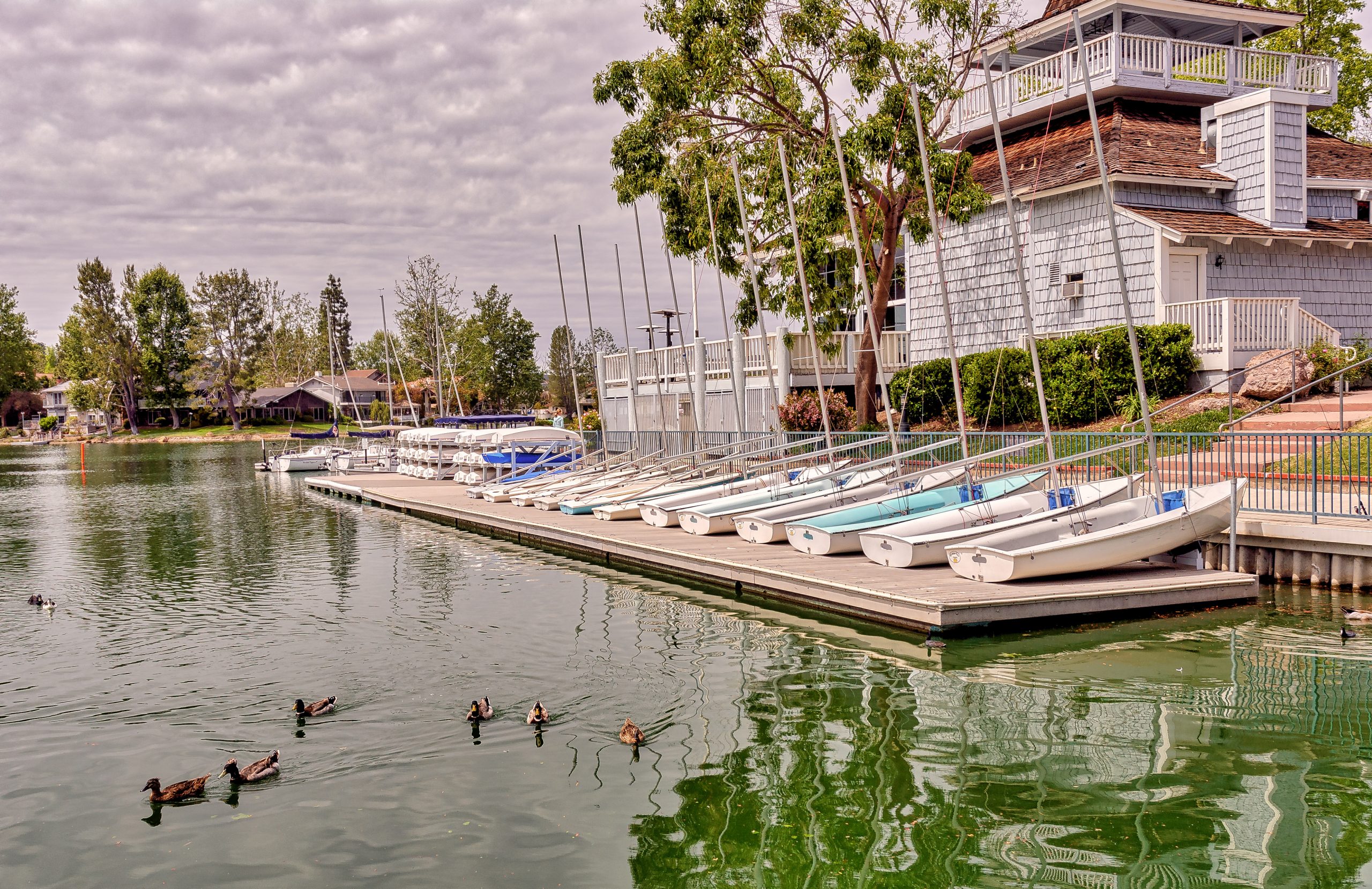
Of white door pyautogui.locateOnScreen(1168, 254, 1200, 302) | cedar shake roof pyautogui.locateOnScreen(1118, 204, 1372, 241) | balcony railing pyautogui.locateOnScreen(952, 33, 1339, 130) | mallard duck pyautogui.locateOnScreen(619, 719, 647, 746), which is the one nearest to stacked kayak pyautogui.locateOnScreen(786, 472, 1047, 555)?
mallard duck pyautogui.locateOnScreen(619, 719, 647, 746)

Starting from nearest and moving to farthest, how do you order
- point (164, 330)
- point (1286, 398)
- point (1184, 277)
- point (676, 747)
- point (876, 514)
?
point (676, 747) < point (876, 514) < point (1286, 398) < point (1184, 277) < point (164, 330)

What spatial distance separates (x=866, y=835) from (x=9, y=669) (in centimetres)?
1187

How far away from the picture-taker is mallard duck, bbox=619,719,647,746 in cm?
1039

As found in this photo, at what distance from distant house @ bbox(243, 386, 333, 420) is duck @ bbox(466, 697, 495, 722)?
124679 millimetres

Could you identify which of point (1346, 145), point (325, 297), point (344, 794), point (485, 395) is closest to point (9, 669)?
point (344, 794)

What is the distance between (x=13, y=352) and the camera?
130 m

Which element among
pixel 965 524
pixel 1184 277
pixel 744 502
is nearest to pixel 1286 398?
pixel 1184 277

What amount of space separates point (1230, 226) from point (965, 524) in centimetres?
1670

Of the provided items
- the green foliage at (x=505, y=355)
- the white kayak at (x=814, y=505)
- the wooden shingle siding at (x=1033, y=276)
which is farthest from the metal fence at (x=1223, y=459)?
the green foliage at (x=505, y=355)

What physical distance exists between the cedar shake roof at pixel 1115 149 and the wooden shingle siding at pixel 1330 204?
3265 mm

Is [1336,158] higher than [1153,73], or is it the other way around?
[1153,73]

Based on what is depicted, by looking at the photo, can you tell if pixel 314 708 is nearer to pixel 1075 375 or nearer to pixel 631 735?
pixel 631 735

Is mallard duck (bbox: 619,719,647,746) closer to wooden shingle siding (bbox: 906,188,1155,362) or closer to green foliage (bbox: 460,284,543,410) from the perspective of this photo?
wooden shingle siding (bbox: 906,188,1155,362)

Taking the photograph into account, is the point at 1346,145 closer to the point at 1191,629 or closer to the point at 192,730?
the point at 1191,629
